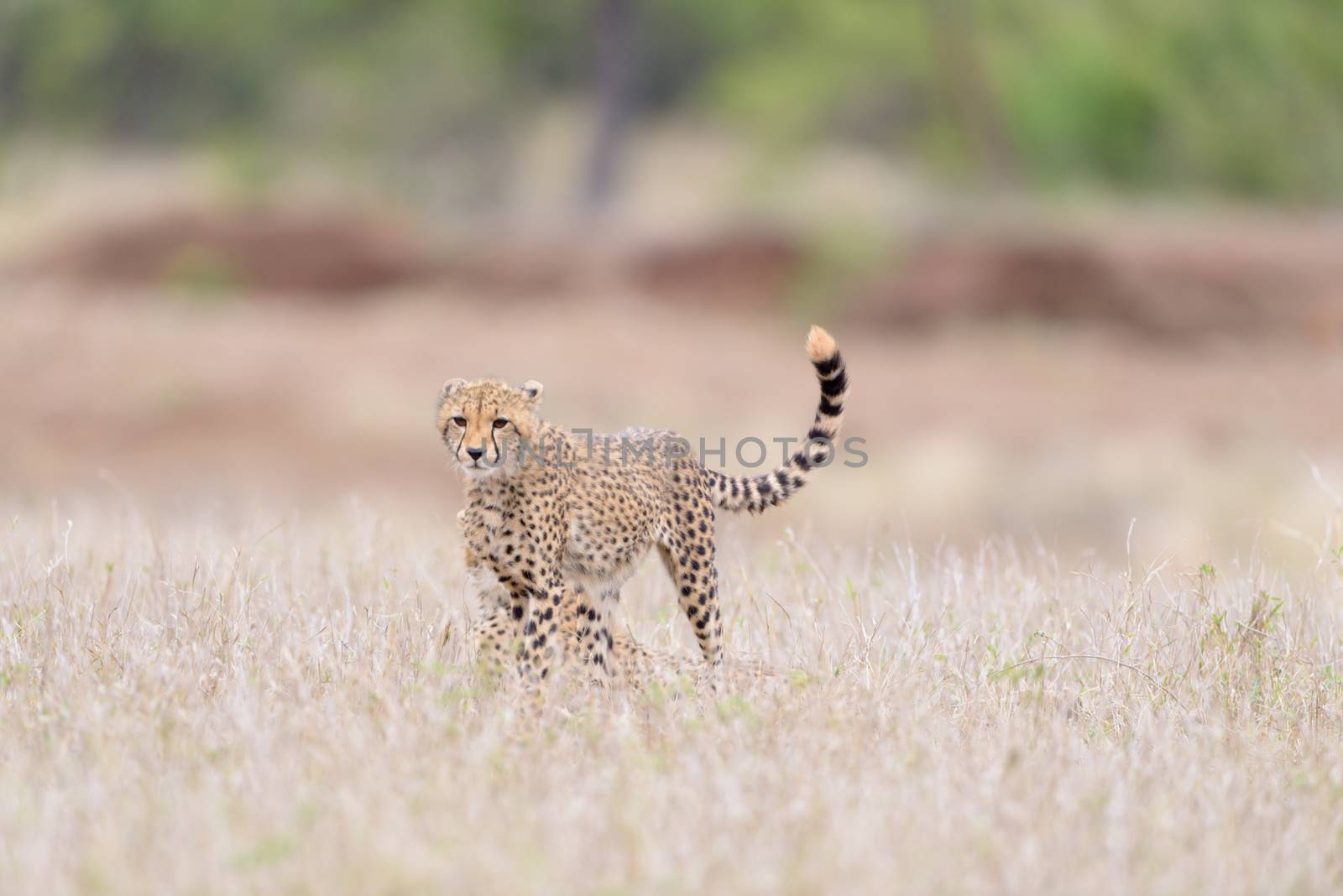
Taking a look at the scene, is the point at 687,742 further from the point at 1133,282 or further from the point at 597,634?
the point at 1133,282

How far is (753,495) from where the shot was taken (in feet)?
15.4

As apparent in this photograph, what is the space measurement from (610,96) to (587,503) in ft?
54.9

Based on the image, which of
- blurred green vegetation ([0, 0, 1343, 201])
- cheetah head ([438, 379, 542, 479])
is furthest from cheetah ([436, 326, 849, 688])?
blurred green vegetation ([0, 0, 1343, 201])

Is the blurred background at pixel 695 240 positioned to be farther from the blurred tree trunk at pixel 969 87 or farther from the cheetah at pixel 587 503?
the cheetah at pixel 587 503

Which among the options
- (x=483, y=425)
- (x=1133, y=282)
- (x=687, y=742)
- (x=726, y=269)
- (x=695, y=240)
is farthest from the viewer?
(x=695, y=240)

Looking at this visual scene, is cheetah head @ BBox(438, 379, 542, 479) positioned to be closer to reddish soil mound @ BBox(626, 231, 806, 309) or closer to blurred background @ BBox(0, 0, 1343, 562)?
blurred background @ BBox(0, 0, 1343, 562)

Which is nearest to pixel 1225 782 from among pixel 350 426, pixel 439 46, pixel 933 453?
pixel 933 453

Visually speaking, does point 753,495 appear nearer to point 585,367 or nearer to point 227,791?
point 227,791

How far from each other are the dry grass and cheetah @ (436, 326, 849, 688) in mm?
263

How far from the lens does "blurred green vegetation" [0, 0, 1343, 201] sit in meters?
18.0

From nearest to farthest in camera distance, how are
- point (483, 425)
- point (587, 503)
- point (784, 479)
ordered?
point (483, 425) → point (587, 503) → point (784, 479)

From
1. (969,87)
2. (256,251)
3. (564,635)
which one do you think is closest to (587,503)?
(564,635)

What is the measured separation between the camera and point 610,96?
20312 mm

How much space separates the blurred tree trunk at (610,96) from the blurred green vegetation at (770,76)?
0.06 m
